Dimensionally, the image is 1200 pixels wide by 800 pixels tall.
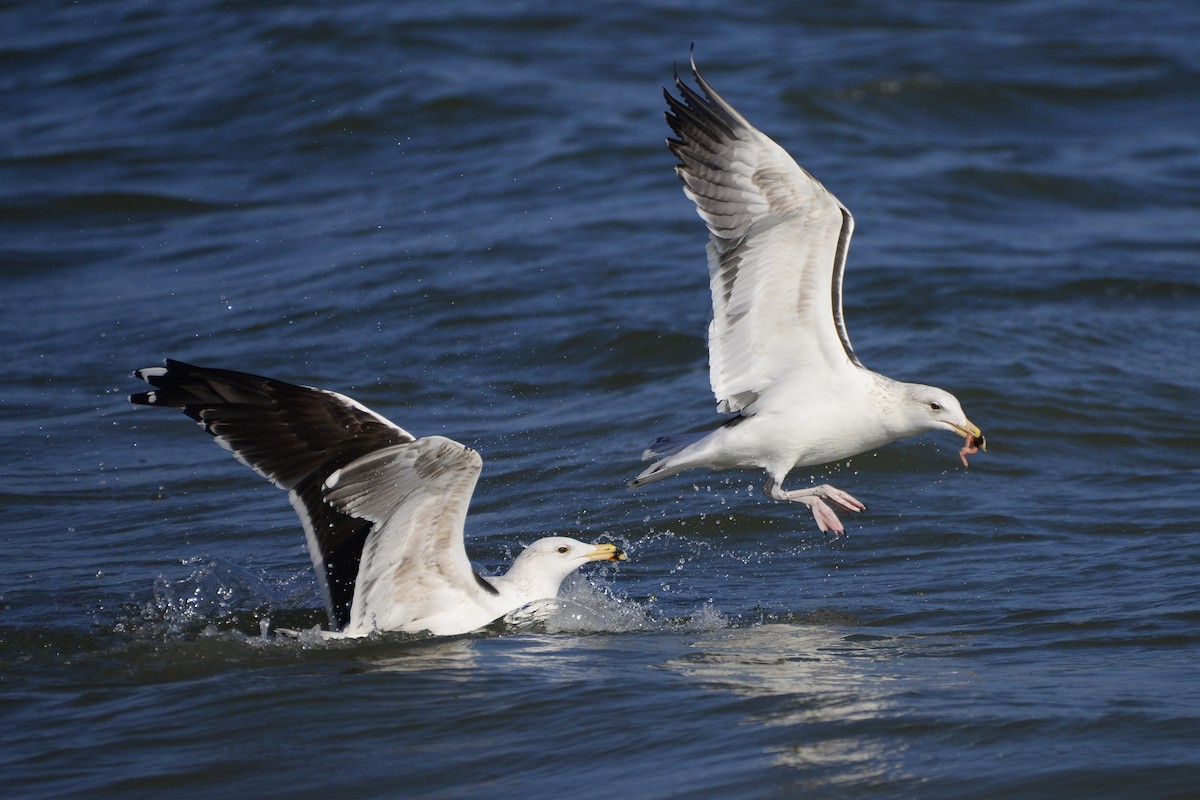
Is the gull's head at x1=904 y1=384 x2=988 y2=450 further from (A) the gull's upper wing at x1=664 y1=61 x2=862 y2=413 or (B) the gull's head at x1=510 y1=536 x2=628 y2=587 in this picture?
(B) the gull's head at x1=510 y1=536 x2=628 y2=587

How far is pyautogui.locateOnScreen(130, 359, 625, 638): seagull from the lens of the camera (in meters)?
6.27

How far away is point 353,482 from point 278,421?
416mm

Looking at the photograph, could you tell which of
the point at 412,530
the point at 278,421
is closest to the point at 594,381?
the point at 412,530

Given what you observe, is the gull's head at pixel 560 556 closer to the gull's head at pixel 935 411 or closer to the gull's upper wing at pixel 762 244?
the gull's upper wing at pixel 762 244

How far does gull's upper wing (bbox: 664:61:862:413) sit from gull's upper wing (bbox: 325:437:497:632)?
1926 millimetres

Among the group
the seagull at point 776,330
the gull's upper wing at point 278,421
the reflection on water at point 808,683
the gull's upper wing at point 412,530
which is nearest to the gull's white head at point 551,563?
the gull's upper wing at point 412,530

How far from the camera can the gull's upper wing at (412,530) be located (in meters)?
6.20

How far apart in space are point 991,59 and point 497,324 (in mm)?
11458

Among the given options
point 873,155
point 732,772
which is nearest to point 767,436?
point 732,772

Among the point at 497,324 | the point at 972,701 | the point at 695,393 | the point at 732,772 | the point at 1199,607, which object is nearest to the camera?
the point at 732,772

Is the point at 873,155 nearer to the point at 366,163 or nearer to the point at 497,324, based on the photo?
the point at 366,163

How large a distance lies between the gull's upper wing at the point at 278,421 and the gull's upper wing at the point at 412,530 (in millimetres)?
115

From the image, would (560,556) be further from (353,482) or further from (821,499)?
(821,499)

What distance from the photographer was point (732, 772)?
514cm
